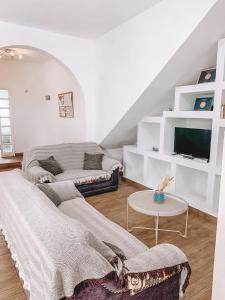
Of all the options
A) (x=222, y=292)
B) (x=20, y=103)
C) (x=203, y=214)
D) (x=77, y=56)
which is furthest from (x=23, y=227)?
(x=20, y=103)

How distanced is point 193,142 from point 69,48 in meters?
2.81

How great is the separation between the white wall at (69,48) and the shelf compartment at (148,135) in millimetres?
1101

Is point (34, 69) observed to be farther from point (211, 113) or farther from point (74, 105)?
point (211, 113)

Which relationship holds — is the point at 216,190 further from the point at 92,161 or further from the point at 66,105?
the point at 66,105

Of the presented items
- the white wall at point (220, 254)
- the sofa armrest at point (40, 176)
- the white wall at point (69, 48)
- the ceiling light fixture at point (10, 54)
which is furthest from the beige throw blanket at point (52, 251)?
the ceiling light fixture at point (10, 54)

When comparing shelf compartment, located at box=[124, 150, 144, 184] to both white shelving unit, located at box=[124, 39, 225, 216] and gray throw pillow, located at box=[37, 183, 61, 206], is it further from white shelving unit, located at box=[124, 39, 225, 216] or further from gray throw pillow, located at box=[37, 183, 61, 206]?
gray throw pillow, located at box=[37, 183, 61, 206]

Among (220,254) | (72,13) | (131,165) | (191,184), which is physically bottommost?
(191,184)

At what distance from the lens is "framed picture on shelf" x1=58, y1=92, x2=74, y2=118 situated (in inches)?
217

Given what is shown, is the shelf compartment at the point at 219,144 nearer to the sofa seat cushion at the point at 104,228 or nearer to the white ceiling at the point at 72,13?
the sofa seat cushion at the point at 104,228

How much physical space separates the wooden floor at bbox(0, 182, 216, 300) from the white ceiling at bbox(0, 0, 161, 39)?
283 centimetres

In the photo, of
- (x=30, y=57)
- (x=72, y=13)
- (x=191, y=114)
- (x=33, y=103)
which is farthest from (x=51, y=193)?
(x=33, y=103)

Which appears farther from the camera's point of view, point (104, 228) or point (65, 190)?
point (65, 190)

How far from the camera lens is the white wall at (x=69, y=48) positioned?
3635mm

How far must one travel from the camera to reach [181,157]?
3.52m
